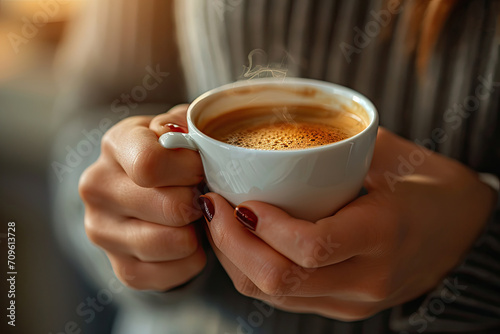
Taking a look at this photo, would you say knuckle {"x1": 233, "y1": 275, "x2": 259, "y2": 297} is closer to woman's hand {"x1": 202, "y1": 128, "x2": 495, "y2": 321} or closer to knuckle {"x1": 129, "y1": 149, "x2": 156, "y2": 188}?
woman's hand {"x1": 202, "y1": 128, "x2": 495, "y2": 321}

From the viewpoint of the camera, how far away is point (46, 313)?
58 centimetres

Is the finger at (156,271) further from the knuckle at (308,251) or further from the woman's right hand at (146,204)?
the knuckle at (308,251)

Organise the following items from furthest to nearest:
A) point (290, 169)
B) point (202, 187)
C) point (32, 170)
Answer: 1. point (32, 170)
2. point (202, 187)
3. point (290, 169)

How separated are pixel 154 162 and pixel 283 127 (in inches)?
6.5

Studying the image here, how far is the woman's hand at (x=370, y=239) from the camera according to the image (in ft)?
1.08

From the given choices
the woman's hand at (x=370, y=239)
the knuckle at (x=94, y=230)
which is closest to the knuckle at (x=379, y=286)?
the woman's hand at (x=370, y=239)

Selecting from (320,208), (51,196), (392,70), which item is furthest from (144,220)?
(392,70)

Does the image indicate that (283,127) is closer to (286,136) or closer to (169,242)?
(286,136)

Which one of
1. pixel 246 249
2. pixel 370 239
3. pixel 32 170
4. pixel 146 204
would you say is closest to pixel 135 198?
pixel 146 204

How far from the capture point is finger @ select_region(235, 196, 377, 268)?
1.04 ft

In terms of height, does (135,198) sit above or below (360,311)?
above

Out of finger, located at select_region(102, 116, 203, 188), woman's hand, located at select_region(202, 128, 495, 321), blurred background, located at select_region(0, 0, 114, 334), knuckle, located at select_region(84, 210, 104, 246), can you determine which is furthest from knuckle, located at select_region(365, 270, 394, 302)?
blurred background, located at select_region(0, 0, 114, 334)

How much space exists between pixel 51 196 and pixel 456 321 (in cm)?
67

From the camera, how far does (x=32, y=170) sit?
70cm
